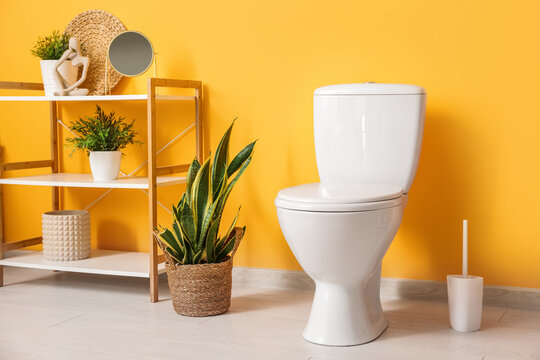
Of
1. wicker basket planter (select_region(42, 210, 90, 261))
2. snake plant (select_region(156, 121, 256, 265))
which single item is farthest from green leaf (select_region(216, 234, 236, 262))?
wicker basket planter (select_region(42, 210, 90, 261))

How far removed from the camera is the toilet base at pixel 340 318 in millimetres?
1871

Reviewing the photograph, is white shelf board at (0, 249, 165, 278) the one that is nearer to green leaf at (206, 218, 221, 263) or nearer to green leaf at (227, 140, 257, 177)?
green leaf at (206, 218, 221, 263)

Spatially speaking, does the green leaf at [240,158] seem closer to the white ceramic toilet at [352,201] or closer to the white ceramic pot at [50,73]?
the white ceramic toilet at [352,201]

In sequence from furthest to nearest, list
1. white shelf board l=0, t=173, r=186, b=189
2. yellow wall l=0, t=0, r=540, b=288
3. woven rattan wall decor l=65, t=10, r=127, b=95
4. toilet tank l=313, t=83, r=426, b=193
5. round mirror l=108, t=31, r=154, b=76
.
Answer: woven rattan wall decor l=65, t=10, r=127, b=95 → round mirror l=108, t=31, r=154, b=76 → white shelf board l=0, t=173, r=186, b=189 → yellow wall l=0, t=0, r=540, b=288 → toilet tank l=313, t=83, r=426, b=193

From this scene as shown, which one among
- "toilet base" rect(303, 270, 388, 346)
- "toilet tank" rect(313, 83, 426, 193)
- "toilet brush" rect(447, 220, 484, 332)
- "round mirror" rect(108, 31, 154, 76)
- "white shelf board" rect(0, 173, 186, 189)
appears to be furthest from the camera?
"round mirror" rect(108, 31, 154, 76)

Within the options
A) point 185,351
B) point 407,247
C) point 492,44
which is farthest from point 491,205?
point 185,351

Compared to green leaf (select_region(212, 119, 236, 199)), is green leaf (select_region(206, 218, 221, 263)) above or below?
below

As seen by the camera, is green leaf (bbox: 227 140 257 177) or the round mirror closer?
green leaf (bbox: 227 140 257 177)

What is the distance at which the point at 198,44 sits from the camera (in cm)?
261

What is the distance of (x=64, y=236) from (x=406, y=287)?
134 cm

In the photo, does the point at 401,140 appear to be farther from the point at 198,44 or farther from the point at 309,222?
the point at 198,44

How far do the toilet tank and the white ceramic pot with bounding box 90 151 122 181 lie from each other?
2.73 ft

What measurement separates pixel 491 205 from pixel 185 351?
3.83ft

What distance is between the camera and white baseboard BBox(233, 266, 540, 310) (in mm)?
2248
